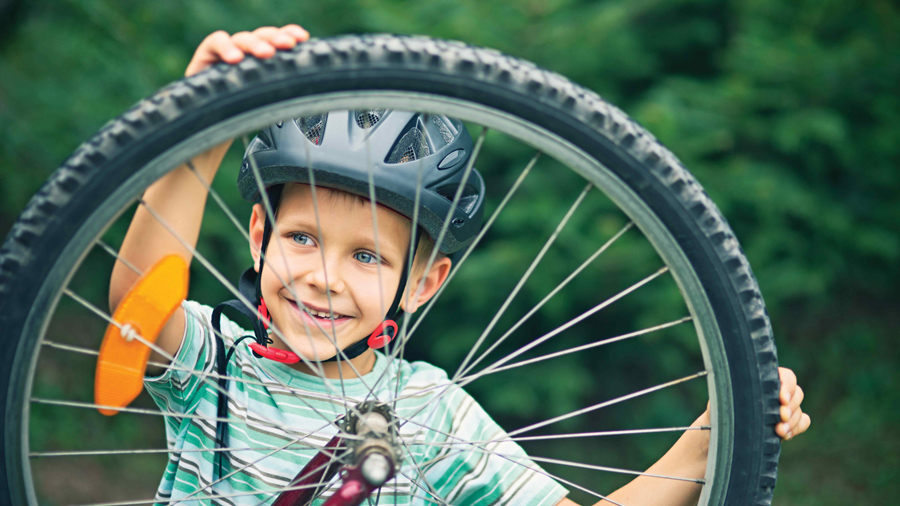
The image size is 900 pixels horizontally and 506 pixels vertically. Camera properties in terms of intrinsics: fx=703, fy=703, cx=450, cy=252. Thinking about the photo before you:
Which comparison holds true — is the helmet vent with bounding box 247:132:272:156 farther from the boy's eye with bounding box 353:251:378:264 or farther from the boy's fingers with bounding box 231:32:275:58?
the boy's fingers with bounding box 231:32:275:58

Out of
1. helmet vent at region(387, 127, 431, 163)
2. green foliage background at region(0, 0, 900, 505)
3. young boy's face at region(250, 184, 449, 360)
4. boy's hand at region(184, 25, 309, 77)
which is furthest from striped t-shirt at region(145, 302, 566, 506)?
green foliage background at region(0, 0, 900, 505)

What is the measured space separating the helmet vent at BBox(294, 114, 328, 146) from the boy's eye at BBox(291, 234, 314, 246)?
19cm

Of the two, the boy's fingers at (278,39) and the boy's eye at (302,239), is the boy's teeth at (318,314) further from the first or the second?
the boy's fingers at (278,39)

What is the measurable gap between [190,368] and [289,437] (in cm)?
24

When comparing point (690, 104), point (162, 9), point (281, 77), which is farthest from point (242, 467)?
point (690, 104)

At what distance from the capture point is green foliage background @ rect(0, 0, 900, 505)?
10.7 feet

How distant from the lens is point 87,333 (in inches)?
159

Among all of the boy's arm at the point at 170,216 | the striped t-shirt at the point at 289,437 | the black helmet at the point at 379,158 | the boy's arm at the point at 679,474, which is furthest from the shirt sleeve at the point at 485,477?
the boy's arm at the point at 170,216

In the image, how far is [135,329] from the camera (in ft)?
3.63

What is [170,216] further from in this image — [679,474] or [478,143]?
[679,474]

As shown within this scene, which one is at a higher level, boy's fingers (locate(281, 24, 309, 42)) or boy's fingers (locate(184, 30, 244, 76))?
boy's fingers (locate(281, 24, 309, 42))

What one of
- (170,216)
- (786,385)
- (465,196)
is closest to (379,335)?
(465,196)

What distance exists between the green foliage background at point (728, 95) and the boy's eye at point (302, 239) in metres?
1.92

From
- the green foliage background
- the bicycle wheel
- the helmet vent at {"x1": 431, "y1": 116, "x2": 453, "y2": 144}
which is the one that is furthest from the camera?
the green foliage background
